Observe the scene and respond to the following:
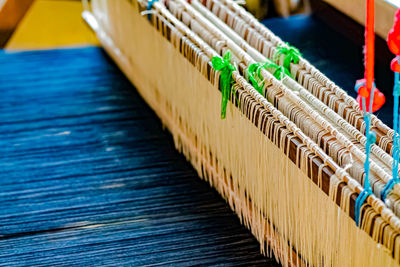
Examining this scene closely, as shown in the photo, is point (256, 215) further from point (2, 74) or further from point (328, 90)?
point (2, 74)

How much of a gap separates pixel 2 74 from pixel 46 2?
107 cm

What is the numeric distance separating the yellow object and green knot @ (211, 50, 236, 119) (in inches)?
65.0

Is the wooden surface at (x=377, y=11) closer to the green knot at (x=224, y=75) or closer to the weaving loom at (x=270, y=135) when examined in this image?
the weaving loom at (x=270, y=135)

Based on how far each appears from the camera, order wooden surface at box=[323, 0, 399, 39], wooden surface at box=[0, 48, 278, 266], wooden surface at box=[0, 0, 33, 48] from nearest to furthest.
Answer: wooden surface at box=[0, 48, 278, 266]
wooden surface at box=[323, 0, 399, 39]
wooden surface at box=[0, 0, 33, 48]

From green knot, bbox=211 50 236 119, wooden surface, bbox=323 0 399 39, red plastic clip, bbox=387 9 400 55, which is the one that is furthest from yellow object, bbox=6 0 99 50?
red plastic clip, bbox=387 9 400 55

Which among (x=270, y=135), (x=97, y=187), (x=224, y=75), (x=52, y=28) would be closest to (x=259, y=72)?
(x=224, y=75)

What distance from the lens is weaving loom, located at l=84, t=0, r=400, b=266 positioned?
1.31m

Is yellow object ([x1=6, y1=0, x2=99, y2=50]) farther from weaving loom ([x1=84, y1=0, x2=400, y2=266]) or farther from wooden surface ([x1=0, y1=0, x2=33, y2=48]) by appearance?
weaving loom ([x1=84, y1=0, x2=400, y2=266])

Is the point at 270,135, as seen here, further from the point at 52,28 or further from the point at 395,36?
the point at 52,28

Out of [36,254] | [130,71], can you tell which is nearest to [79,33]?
[130,71]

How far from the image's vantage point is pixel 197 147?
212 cm

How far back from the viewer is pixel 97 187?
6.94 ft

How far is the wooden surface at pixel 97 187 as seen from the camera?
5.98 feet

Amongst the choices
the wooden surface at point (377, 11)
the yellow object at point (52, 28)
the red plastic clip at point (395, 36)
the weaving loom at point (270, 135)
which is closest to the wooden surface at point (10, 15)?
the yellow object at point (52, 28)
